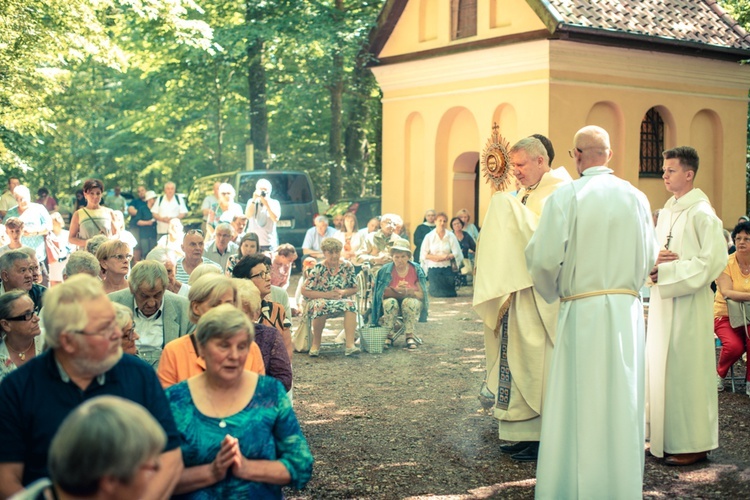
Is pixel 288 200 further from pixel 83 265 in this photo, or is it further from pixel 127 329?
pixel 127 329

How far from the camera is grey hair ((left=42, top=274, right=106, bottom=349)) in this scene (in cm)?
351

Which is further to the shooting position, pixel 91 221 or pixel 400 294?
pixel 400 294

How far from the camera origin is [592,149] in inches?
245

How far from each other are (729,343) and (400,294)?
4.42 m

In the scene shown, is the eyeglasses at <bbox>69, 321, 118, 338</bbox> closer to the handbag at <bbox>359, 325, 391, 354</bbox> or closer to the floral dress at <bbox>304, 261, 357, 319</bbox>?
the floral dress at <bbox>304, 261, 357, 319</bbox>

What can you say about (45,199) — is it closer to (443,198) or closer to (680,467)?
(443,198)

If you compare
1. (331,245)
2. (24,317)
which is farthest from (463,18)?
(24,317)

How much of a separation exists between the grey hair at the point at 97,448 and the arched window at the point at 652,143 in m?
18.8

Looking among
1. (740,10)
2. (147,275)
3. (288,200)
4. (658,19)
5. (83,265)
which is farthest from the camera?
(740,10)

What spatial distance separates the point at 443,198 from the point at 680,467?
15332 mm

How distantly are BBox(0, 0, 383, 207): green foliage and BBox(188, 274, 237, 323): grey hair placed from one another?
35.3ft

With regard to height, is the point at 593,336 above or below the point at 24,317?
below

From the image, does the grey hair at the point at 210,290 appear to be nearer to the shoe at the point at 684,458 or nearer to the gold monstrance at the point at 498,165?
the gold monstrance at the point at 498,165

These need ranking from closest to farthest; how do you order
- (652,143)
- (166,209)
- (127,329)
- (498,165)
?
1. (127,329)
2. (498,165)
3. (166,209)
4. (652,143)
